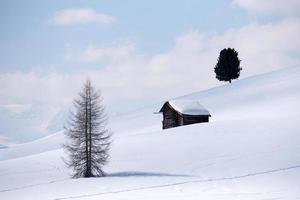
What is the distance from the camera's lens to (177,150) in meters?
37.1

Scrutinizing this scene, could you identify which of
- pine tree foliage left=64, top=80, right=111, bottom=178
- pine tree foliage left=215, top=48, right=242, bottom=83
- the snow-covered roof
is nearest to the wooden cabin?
the snow-covered roof

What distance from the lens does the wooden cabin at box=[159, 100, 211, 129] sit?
4925 cm

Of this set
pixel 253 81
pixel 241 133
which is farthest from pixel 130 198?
pixel 253 81

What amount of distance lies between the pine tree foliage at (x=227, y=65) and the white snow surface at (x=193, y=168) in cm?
3117

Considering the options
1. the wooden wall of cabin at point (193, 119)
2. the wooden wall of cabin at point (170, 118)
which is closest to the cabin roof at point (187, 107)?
the wooden wall of cabin at point (193, 119)

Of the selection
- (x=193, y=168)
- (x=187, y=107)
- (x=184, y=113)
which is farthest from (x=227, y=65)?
(x=193, y=168)

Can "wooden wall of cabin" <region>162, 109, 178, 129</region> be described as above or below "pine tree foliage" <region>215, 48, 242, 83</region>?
below

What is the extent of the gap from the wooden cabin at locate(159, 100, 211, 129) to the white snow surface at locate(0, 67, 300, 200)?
7.42ft

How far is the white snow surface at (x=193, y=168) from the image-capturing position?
2294cm

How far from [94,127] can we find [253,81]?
63.0 meters

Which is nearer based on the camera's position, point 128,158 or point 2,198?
point 2,198

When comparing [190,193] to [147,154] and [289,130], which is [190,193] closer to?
[147,154]

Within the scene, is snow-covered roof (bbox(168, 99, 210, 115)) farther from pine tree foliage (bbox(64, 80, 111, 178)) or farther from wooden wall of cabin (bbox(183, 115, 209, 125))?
pine tree foliage (bbox(64, 80, 111, 178))

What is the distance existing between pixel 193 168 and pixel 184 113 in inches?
715
